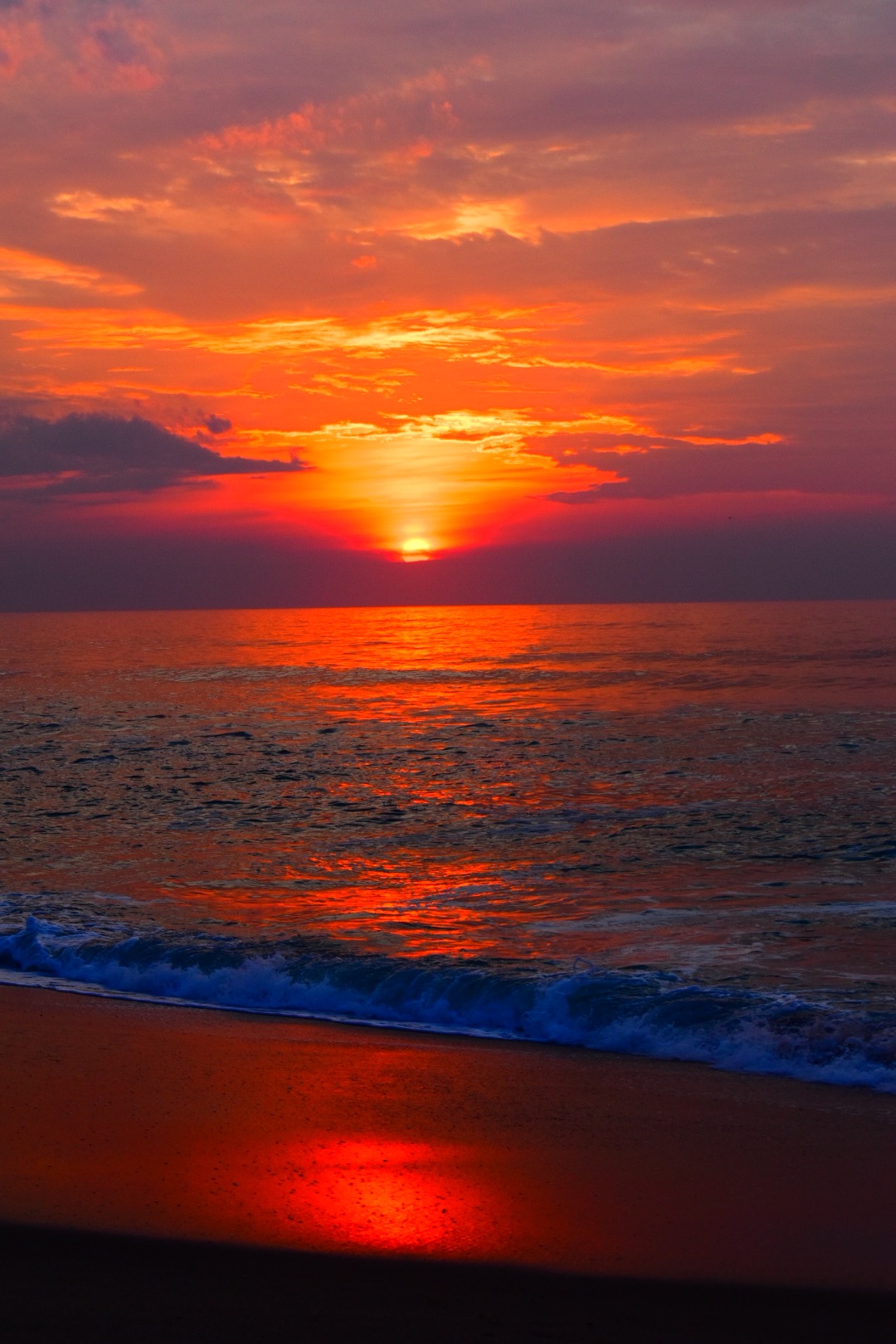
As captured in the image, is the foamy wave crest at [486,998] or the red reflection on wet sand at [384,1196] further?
the foamy wave crest at [486,998]

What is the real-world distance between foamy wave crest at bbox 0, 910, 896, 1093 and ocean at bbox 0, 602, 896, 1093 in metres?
0.03

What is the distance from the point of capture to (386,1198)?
543 centimetres

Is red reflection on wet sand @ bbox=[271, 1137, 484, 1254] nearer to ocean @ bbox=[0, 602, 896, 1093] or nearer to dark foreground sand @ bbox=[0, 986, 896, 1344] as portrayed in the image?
dark foreground sand @ bbox=[0, 986, 896, 1344]

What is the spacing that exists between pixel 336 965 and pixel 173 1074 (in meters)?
3.05

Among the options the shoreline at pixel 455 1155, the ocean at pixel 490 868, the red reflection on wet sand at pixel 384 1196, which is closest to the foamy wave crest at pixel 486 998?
the ocean at pixel 490 868

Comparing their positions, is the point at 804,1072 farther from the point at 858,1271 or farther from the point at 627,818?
the point at 627,818

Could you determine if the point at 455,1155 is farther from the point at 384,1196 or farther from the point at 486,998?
the point at 486,998

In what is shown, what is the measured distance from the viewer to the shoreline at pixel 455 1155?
5.02 m

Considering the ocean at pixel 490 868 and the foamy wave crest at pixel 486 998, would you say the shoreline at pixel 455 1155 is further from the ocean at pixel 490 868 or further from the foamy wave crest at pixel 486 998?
the ocean at pixel 490 868

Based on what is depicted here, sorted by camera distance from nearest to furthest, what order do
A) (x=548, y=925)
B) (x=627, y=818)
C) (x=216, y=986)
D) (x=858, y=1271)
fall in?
1. (x=858, y=1271)
2. (x=216, y=986)
3. (x=548, y=925)
4. (x=627, y=818)

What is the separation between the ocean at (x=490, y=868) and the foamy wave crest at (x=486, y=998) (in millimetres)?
28

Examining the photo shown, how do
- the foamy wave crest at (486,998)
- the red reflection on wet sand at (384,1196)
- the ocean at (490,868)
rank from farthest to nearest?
the ocean at (490,868) → the foamy wave crest at (486,998) → the red reflection on wet sand at (384,1196)

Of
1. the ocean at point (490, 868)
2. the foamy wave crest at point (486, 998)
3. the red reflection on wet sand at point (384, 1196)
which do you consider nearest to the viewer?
the red reflection on wet sand at point (384, 1196)

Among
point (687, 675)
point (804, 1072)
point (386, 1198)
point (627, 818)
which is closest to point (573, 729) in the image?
point (627, 818)
